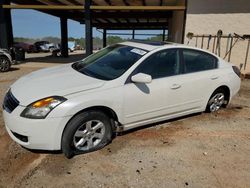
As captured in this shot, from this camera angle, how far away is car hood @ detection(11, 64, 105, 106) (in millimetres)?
3191

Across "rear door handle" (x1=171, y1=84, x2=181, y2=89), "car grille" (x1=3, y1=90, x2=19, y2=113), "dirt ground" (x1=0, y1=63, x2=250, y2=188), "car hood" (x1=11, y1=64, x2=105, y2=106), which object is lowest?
"dirt ground" (x1=0, y1=63, x2=250, y2=188)

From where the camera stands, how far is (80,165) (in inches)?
127

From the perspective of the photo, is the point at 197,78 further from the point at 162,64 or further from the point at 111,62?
the point at 111,62

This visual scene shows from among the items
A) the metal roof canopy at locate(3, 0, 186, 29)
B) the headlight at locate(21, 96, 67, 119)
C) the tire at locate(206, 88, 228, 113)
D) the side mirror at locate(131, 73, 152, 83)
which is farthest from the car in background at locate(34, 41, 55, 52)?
the headlight at locate(21, 96, 67, 119)

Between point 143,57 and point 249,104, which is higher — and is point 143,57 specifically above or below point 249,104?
above

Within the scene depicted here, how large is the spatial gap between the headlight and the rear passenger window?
239cm

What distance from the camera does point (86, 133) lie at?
3.42m

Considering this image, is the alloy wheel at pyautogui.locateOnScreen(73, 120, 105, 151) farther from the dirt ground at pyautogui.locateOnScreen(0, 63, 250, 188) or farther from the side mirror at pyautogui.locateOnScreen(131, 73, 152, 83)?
the side mirror at pyautogui.locateOnScreen(131, 73, 152, 83)

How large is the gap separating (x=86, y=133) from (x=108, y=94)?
1.99 ft

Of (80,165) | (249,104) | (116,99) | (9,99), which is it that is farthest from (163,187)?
(249,104)

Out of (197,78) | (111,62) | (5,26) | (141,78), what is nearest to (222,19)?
(197,78)

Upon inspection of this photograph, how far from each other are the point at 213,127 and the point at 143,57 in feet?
6.30

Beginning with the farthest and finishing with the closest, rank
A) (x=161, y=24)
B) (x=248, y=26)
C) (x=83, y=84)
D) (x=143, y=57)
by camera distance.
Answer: (x=161, y=24) < (x=248, y=26) < (x=143, y=57) < (x=83, y=84)

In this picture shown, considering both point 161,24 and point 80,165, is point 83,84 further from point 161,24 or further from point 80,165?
point 161,24
